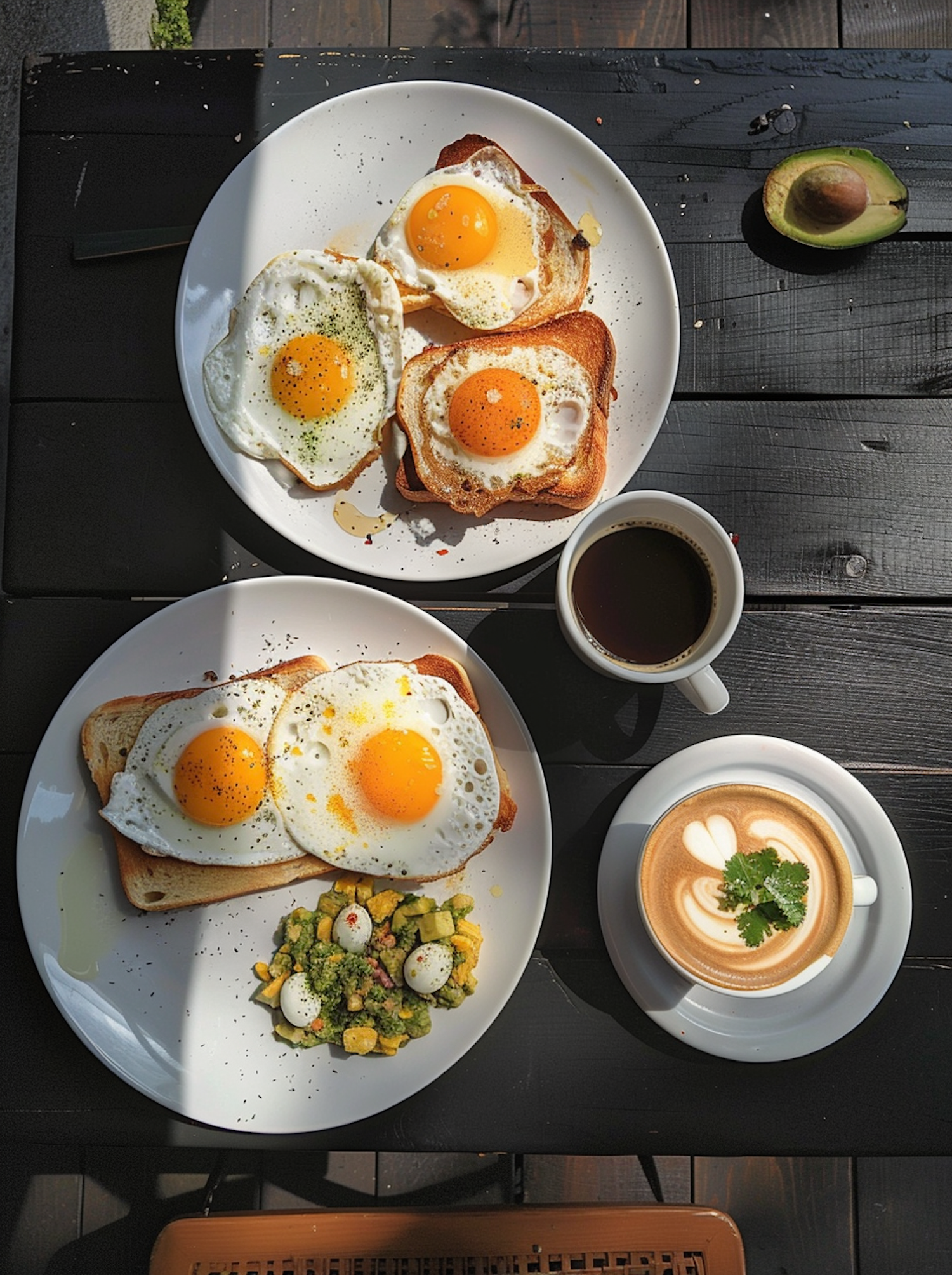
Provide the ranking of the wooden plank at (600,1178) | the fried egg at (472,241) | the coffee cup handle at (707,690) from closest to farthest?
the coffee cup handle at (707,690)
the fried egg at (472,241)
the wooden plank at (600,1178)

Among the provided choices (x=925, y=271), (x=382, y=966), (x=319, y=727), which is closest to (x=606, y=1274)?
(x=382, y=966)

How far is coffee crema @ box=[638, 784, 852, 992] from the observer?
1700mm

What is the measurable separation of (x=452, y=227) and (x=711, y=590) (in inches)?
35.7

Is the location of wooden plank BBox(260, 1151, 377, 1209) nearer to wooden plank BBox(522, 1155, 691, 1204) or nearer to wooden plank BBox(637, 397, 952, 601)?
wooden plank BBox(522, 1155, 691, 1204)

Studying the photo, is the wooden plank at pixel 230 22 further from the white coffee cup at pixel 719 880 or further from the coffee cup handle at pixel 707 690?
the white coffee cup at pixel 719 880

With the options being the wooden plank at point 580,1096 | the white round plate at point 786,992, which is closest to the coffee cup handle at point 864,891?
the white round plate at point 786,992

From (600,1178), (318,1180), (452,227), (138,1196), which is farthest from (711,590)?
(138,1196)

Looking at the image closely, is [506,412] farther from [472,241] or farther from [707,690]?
[707,690]

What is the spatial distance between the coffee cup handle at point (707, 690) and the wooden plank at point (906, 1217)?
74.6 inches

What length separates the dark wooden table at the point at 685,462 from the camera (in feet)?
6.43

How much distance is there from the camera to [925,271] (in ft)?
6.69

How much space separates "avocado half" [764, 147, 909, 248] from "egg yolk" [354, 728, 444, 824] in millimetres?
1346

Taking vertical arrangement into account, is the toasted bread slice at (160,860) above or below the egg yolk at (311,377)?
below

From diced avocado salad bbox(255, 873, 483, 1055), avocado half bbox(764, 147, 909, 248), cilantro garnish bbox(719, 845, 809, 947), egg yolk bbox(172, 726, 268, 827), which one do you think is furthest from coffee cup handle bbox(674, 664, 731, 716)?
avocado half bbox(764, 147, 909, 248)
